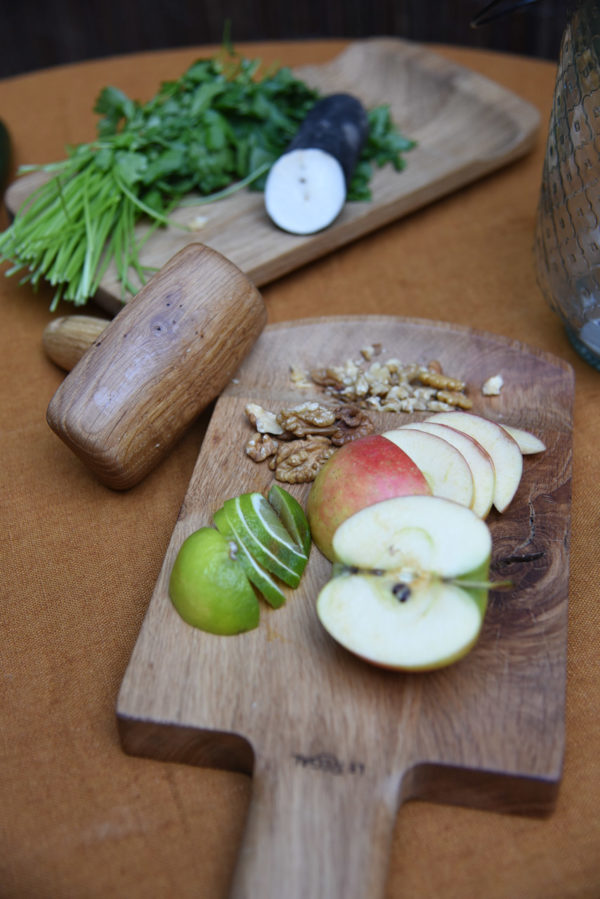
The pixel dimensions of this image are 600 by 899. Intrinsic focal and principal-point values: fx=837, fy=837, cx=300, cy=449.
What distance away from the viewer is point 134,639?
1073mm

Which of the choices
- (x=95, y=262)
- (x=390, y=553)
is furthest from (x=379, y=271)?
(x=390, y=553)

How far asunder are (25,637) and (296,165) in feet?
3.25

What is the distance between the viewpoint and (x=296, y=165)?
1.58m

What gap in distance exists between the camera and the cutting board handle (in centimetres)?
80

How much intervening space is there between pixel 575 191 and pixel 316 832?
0.93m

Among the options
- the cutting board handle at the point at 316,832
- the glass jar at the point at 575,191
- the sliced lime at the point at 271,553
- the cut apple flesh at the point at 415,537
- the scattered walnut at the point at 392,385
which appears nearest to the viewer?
the cutting board handle at the point at 316,832

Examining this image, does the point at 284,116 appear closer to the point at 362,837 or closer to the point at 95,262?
the point at 95,262

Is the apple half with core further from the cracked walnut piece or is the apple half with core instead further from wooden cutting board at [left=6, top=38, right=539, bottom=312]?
wooden cutting board at [left=6, top=38, right=539, bottom=312]

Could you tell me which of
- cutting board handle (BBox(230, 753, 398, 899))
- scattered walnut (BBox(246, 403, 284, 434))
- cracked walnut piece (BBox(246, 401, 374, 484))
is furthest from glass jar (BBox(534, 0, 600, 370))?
cutting board handle (BBox(230, 753, 398, 899))

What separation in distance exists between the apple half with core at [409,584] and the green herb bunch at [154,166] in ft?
2.51

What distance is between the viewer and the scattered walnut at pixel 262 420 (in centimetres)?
122

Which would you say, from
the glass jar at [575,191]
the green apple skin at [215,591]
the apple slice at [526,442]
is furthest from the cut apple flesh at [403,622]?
the glass jar at [575,191]

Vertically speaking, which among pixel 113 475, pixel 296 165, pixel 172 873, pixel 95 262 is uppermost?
pixel 296 165

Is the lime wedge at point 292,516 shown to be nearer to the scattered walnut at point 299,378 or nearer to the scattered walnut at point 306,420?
the scattered walnut at point 306,420
